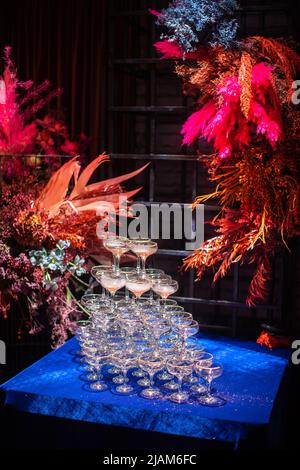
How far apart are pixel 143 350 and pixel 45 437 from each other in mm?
436

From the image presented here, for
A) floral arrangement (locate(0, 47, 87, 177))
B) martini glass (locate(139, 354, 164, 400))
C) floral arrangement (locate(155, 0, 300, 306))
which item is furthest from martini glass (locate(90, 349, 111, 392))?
floral arrangement (locate(0, 47, 87, 177))

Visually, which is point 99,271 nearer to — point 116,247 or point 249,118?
point 116,247

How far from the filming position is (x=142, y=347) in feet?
6.86

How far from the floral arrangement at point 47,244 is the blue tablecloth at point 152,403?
26 cm

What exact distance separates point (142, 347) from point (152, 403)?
27cm

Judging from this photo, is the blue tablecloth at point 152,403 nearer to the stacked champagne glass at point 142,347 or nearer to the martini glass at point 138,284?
the stacked champagne glass at point 142,347

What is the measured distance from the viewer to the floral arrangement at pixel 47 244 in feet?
7.59

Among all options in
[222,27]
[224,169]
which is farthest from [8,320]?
[222,27]

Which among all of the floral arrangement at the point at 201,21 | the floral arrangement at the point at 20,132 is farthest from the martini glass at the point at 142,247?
the floral arrangement at the point at 201,21

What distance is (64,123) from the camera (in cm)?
393

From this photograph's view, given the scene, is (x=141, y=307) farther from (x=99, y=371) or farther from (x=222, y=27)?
(x=222, y=27)

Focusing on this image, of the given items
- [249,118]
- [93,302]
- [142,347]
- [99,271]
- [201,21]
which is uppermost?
[201,21]

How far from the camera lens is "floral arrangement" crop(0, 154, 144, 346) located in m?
2.31

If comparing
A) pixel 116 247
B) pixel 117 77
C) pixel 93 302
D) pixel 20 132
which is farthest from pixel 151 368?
pixel 117 77
